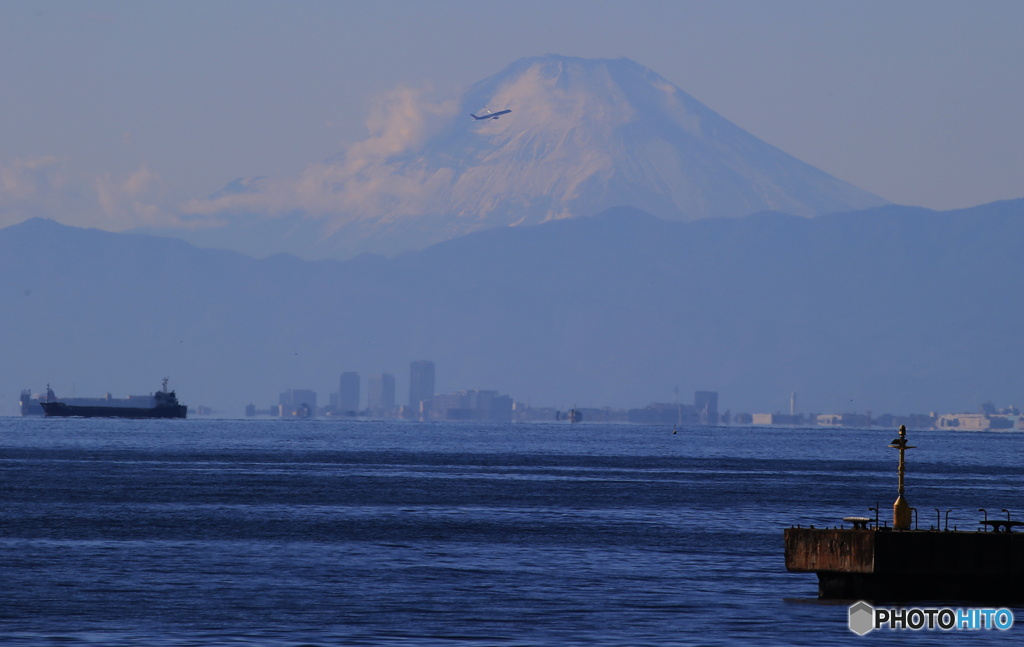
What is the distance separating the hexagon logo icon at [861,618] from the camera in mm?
39250

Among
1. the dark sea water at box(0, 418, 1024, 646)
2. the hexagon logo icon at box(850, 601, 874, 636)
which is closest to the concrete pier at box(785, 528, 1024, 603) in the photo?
the dark sea water at box(0, 418, 1024, 646)

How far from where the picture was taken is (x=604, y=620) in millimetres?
40625

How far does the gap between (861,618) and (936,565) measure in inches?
156

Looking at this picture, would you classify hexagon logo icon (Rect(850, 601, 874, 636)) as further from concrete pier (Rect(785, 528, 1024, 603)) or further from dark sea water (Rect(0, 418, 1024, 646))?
concrete pier (Rect(785, 528, 1024, 603))

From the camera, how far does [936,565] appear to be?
42.7m

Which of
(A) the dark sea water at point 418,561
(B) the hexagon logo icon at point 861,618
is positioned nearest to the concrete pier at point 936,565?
(A) the dark sea water at point 418,561

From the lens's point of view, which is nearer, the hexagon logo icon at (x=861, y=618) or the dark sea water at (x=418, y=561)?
the dark sea water at (x=418, y=561)

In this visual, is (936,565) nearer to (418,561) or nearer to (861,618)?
(861,618)

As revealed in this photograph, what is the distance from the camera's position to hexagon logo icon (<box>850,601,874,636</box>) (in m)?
39.2

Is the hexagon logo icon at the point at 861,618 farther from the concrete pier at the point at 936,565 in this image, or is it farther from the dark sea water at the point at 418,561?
the concrete pier at the point at 936,565

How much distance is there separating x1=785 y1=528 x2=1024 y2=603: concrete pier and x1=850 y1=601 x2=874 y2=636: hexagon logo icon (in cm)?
189

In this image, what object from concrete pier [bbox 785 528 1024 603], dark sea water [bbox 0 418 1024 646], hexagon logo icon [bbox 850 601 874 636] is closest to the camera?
dark sea water [bbox 0 418 1024 646]

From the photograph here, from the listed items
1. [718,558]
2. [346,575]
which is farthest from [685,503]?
[346,575]

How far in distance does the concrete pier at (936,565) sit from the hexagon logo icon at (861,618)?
1.89 metres
